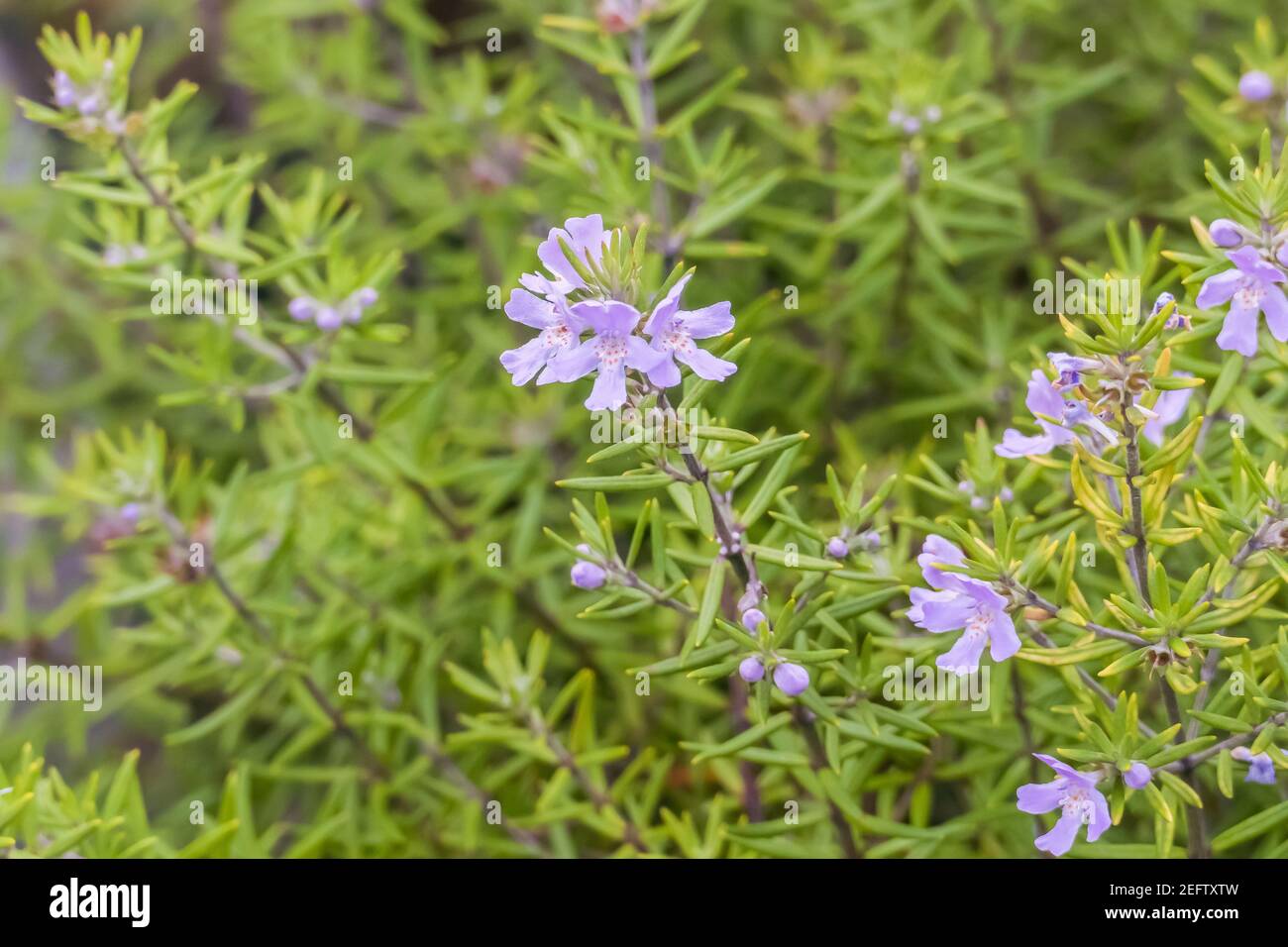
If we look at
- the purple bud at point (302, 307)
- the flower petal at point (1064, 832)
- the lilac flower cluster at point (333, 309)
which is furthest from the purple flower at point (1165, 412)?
the purple bud at point (302, 307)

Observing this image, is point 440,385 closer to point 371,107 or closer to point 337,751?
point 337,751

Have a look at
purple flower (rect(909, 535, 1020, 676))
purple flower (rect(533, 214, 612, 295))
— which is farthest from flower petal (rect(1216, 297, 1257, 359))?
purple flower (rect(533, 214, 612, 295))

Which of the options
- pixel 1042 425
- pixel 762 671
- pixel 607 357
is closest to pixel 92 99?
pixel 607 357

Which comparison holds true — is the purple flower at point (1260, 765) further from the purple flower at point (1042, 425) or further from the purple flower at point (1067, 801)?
the purple flower at point (1042, 425)

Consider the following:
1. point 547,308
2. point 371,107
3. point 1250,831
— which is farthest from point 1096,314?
point 371,107

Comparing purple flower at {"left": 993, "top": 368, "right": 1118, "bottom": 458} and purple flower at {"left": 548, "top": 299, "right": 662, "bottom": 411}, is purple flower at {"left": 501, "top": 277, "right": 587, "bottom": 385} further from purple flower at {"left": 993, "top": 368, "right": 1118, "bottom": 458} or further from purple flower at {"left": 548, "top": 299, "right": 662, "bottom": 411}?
purple flower at {"left": 993, "top": 368, "right": 1118, "bottom": 458}

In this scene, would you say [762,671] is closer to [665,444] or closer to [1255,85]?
[665,444]
